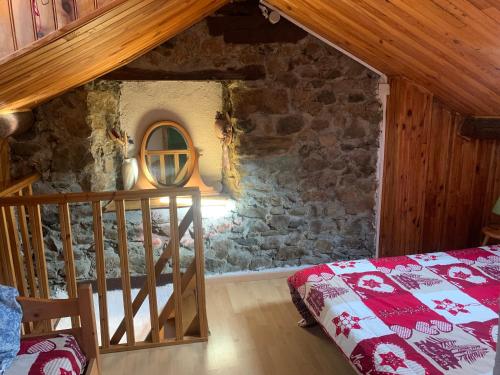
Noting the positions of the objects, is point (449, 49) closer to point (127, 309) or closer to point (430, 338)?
point (430, 338)

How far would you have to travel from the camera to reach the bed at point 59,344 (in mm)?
1740

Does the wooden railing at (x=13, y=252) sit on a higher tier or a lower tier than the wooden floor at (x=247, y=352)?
higher

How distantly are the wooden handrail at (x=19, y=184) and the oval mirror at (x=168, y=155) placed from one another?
0.87 m

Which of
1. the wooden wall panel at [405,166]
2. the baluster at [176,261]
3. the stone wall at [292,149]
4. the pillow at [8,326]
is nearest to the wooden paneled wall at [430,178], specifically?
the wooden wall panel at [405,166]

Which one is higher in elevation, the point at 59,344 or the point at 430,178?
the point at 430,178

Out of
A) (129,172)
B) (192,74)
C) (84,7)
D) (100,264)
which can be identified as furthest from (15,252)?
(84,7)

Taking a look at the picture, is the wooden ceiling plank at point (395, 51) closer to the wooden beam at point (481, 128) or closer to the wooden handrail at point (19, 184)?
the wooden beam at point (481, 128)

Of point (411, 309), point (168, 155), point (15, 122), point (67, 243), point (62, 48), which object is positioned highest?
point (62, 48)

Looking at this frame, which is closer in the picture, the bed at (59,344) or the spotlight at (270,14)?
the bed at (59,344)

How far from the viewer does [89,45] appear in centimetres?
199

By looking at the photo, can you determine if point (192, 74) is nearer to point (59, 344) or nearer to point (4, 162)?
point (4, 162)

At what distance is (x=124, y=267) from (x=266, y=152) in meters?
1.55

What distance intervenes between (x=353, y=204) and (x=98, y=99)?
7.85 ft

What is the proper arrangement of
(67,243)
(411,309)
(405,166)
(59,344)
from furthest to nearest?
(405,166)
(67,243)
(411,309)
(59,344)
